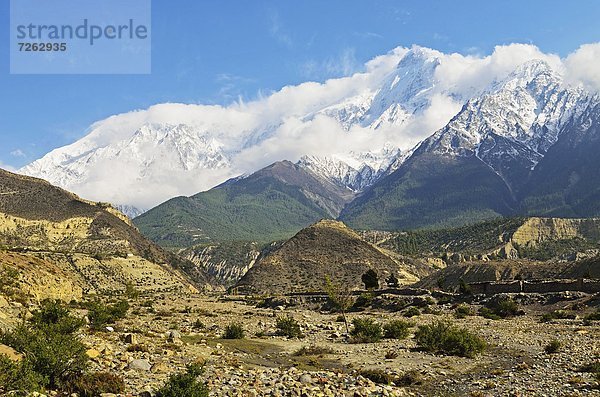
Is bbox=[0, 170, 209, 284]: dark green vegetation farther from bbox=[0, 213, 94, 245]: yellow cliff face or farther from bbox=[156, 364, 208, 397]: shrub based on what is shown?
bbox=[156, 364, 208, 397]: shrub

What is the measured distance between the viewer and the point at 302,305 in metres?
76.2

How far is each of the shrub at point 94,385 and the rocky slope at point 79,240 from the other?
6656cm

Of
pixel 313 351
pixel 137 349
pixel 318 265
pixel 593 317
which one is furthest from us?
pixel 318 265

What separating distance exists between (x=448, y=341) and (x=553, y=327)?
14.1m

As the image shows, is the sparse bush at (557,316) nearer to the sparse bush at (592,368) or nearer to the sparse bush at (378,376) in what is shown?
the sparse bush at (592,368)

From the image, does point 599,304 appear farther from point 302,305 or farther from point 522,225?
point 522,225

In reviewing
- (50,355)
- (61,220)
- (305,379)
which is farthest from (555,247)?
(50,355)

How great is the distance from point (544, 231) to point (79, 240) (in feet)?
513

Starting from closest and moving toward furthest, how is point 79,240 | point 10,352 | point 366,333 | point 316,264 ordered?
point 10,352 < point 366,333 < point 79,240 < point 316,264

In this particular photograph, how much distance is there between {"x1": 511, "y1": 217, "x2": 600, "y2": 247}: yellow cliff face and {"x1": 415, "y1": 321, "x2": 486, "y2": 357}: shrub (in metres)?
164

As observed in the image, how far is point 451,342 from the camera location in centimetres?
2795

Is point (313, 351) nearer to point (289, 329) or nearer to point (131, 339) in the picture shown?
point (131, 339)

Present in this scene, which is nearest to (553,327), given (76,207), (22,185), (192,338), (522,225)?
(192,338)

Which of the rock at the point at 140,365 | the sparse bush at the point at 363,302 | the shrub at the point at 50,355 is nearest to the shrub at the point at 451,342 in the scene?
the rock at the point at 140,365
